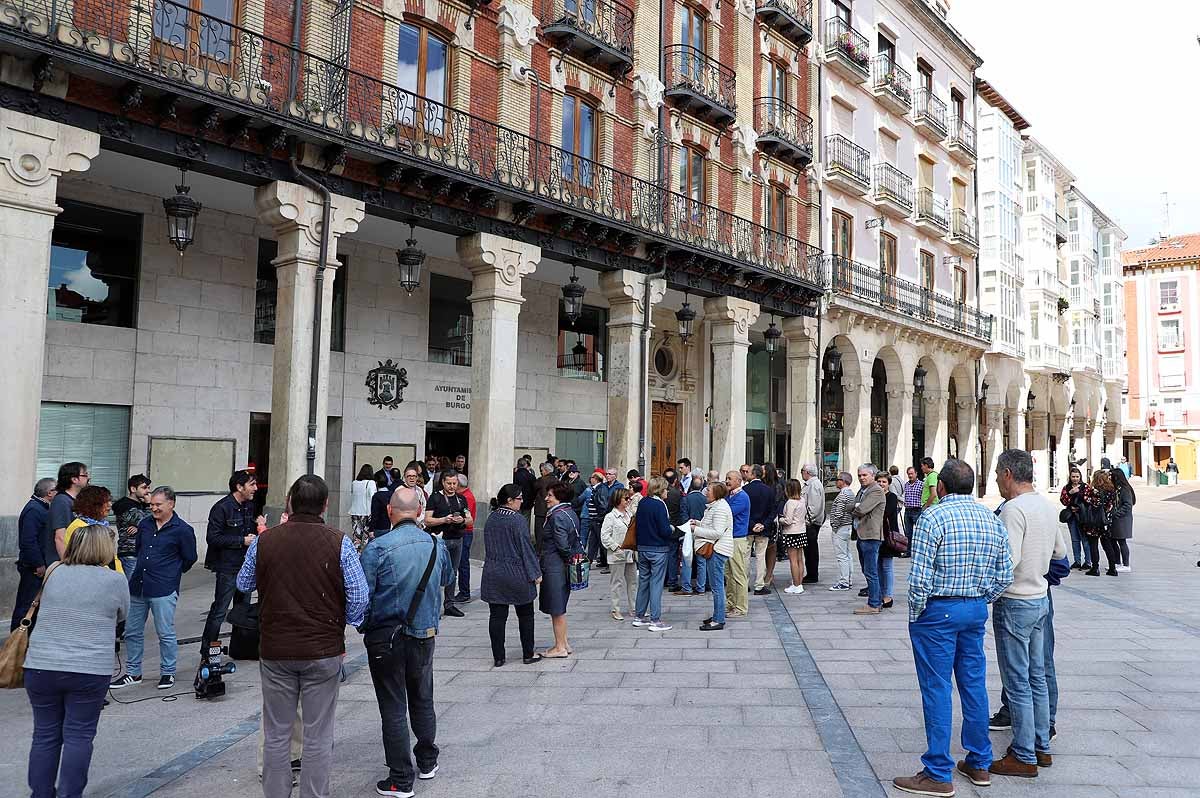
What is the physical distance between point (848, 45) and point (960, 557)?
23.7 meters

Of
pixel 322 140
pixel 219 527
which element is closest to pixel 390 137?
pixel 322 140

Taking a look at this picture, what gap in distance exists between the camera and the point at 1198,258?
2135 inches

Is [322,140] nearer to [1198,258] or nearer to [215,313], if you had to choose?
[215,313]

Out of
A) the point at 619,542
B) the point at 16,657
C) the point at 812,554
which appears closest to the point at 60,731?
the point at 16,657

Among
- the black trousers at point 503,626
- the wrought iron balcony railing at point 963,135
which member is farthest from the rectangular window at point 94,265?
the wrought iron balcony railing at point 963,135

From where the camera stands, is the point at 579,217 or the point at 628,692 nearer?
the point at 628,692

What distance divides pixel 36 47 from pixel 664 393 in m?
15.6

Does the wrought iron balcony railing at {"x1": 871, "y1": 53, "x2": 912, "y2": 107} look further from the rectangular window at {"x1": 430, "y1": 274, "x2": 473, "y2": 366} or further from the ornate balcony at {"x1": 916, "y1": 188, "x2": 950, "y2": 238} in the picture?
the rectangular window at {"x1": 430, "y1": 274, "x2": 473, "y2": 366}

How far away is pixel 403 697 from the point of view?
15.9ft

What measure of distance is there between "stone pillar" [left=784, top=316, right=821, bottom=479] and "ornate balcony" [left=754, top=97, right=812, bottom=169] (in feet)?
14.7

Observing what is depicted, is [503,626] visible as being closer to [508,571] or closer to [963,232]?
[508,571]

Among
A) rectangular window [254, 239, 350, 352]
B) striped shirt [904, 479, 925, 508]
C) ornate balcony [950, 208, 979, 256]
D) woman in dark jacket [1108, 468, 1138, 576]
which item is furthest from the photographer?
ornate balcony [950, 208, 979, 256]

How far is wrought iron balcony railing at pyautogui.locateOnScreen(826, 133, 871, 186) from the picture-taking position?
940 inches

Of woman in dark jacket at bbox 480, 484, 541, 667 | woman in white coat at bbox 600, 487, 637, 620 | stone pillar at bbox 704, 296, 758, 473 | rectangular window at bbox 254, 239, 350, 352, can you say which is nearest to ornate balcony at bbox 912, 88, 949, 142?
stone pillar at bbox 704, 296, 758, 473
